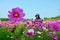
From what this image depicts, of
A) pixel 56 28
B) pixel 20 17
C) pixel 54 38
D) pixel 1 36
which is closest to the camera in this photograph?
pixel 20 17

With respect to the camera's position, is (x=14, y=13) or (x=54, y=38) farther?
(x=54, y=38)

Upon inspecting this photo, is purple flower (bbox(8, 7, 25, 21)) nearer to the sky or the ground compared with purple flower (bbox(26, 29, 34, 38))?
nearer to the sky

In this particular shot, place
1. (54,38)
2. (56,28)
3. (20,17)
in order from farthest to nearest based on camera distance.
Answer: (54,38)
(56,28)
(20,17)

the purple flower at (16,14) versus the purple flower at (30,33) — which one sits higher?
the purple flower at (16,14)

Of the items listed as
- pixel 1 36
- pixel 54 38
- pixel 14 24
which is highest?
pixel 14 24

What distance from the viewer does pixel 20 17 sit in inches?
46.2

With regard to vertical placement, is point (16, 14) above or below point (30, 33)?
above

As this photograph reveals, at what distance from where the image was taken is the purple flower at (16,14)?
117 cm

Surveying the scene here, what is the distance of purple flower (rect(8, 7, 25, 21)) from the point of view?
1.17 meters

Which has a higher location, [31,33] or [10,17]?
[10,17]

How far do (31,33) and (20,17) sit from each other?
159 millimetres

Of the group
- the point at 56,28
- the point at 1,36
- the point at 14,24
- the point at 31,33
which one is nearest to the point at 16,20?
the point at 14,24

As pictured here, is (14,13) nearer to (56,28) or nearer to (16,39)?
(16,39)

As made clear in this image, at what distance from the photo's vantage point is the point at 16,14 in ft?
3.97
